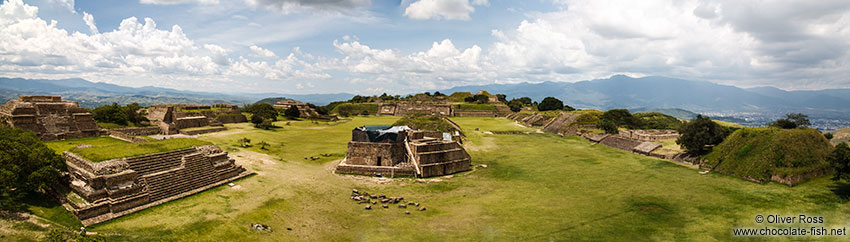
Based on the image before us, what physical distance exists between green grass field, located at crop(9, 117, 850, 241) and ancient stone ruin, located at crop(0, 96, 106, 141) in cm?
1187

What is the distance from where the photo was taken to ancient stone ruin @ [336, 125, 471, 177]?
2322cm

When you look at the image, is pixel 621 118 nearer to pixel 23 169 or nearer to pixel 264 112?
pixel 264 112

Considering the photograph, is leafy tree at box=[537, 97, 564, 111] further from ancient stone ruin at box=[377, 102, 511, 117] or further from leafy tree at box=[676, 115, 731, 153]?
leafy tree at box=[676, 115, 731, 153]

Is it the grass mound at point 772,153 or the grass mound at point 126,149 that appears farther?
the grass mound at point 772,153

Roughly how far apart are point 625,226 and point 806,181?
14534 millimetres

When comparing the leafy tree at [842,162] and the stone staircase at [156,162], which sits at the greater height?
the leafy tree at [842,162]

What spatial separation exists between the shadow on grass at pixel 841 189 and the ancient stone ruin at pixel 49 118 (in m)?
47.2

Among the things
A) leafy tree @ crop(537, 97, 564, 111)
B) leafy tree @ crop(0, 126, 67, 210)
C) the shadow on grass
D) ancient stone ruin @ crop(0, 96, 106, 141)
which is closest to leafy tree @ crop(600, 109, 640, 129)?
leafy tree @ crop(537, 97, 564, 111)

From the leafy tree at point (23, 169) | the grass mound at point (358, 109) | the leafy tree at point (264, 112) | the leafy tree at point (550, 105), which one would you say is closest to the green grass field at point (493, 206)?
Result: the leafy tree at point (23, 169)

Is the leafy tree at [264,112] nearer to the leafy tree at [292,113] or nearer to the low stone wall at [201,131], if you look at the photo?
the leafy tree at [292,113]

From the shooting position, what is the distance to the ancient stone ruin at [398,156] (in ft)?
76.2

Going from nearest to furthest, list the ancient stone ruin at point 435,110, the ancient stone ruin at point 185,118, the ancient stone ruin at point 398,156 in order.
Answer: the ancient stone ruin at point 398,156
the ancient stone ruin at point 185,118
the ancient stone ruin at point 435,110

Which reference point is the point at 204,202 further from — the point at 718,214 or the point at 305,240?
the point at 718,214

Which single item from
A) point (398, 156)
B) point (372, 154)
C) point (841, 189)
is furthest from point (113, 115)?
point (841, 189)
